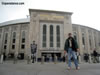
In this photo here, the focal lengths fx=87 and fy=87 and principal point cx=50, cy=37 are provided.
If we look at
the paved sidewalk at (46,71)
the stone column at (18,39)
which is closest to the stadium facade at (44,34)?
the stone column at (18,39)

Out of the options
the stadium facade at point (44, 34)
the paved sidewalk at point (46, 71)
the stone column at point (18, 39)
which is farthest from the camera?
the stone column at point (18, 39)

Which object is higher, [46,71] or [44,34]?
[44,34]

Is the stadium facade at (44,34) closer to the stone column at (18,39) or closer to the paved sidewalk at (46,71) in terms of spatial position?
the stone column at (18,39)

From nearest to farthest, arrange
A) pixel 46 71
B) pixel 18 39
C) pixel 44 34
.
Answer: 1. pixel 46 71
2. pixel 44 34
3. pixel 18 39

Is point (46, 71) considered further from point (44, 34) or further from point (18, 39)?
point (18, 39)

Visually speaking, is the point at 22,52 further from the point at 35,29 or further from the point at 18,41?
the point at 35,29

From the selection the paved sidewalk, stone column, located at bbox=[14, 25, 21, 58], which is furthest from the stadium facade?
the paved sidewalk

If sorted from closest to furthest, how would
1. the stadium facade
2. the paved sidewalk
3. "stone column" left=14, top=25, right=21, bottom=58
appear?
1. the paved sidewalk
2. the stadium facade
3. "stone column" left=14, top=25, right=21, bottom=58

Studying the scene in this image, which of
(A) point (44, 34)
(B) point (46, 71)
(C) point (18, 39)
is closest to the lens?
(B) point (46, 71)

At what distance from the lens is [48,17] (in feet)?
81.6

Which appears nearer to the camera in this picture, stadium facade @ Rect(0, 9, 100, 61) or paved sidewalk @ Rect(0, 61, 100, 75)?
paved sidewalk @ Rect(0, 61, 100, 75)

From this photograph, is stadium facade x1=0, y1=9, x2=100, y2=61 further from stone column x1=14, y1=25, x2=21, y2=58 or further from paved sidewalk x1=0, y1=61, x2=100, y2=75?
paved sidewalk x1=0, y1=61, x2=100, y2=75

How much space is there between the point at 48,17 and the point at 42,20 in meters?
1.96

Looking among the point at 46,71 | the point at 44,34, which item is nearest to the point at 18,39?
the point at 44,34
